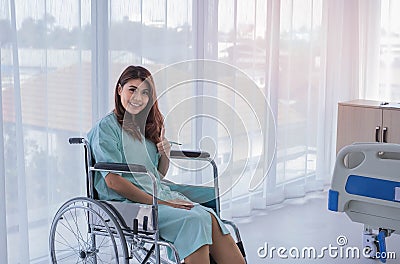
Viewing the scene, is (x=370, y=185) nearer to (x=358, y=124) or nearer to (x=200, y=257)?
(x=200, y=257)

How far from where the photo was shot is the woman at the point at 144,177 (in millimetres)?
2408

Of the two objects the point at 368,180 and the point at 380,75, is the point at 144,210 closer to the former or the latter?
the point at 368,180

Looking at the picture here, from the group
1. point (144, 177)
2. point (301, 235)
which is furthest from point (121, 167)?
point (301, 235)

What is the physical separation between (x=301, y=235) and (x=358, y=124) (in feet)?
2.58

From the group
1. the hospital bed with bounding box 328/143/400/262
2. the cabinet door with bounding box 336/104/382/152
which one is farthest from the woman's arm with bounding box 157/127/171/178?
the cabinet door with bounding box 336/104/382/152

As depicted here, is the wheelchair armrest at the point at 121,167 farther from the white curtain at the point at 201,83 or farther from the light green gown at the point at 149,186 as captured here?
the white curtain at the point at 201,83

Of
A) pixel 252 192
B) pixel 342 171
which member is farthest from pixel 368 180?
pixel 252 192

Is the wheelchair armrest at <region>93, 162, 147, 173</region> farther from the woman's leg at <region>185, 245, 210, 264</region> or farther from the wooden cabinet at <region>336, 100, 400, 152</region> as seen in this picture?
the wooden cabinet at <region>336, 100, 400, 152</region>

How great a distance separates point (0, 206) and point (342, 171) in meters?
1.51

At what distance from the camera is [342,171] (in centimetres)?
289

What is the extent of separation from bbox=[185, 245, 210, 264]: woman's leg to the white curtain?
2.78 feet

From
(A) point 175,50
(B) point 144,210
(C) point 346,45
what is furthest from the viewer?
(C) point 346,45

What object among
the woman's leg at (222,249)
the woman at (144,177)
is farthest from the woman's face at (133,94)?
the woman's leg at (222,249)

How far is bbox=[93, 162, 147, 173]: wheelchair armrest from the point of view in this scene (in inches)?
92.0
